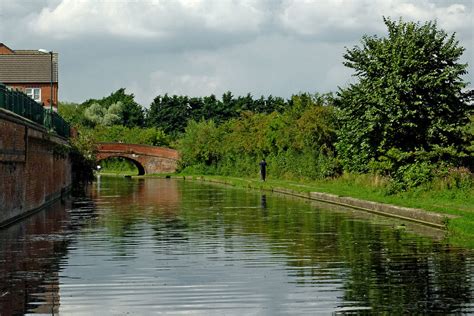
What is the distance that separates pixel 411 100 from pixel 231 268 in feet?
73.7

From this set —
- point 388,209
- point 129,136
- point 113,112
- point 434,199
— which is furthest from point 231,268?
point 113,112

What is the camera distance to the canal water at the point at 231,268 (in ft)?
37.9

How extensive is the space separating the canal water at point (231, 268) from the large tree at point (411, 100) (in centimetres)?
929

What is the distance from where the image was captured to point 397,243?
19.6 meters

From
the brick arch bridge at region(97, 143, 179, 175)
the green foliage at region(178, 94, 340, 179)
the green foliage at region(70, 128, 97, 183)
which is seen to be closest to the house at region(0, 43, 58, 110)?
the green foliage at region(178, 94, 340, 179)

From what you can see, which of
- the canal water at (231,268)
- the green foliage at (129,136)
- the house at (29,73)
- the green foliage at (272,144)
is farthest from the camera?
the green foliage at (129,136)

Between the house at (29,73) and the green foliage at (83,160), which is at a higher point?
the house at (29,73)

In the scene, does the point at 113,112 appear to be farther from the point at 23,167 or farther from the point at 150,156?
the point at 23,167

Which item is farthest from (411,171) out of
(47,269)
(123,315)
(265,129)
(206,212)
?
(265,129)

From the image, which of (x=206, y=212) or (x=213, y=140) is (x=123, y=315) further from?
(x=213, y=140)

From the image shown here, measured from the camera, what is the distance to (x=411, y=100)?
36094mm

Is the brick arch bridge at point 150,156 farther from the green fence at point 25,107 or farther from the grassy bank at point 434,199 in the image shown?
the green fence at point 25,107

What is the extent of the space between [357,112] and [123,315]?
92.4ft

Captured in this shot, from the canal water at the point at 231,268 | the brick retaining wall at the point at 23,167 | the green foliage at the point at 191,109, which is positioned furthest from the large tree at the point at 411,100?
the green foliage at the point at 191,109
